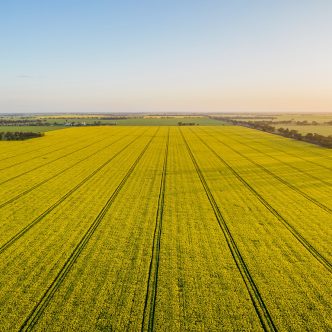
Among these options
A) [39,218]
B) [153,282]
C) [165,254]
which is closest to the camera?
[153,282]

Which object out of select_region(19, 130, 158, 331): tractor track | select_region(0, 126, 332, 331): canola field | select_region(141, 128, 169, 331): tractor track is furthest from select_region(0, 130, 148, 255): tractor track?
select_region(141, 128, 169, 331): tractor track

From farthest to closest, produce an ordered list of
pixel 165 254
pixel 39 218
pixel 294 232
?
pixel 39 218, pixel 294 232, pixel 165 254

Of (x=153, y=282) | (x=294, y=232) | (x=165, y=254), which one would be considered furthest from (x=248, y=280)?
(x=294, y=232)

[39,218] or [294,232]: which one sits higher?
[39,218]

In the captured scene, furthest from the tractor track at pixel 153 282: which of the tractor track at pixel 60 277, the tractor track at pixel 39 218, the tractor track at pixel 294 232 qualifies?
the tractor track at pixel 294 232

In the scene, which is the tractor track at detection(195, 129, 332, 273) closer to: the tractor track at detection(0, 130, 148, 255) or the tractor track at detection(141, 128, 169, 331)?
the tractor track at detection(141, 128, 169, 331)

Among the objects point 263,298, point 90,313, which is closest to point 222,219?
point 263,298

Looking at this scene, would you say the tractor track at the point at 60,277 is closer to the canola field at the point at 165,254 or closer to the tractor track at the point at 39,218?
the canola field at the point at 165,254

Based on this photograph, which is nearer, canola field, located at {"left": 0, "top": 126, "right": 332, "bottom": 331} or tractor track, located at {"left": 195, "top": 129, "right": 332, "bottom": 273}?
canola field, located at {"left": 0, "top": 126, "right": 332, "bottom": 331}

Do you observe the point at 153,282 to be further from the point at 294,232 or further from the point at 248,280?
the point at 294,232

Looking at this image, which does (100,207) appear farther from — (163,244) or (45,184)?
(45,184)
